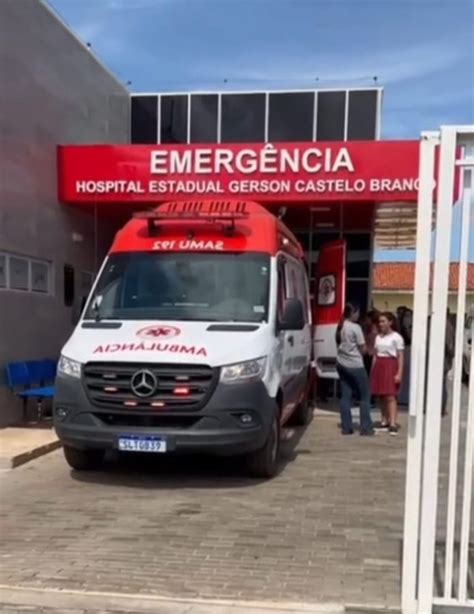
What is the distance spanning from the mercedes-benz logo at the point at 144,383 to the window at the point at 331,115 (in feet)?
38.4

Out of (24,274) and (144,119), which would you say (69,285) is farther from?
(144,119)

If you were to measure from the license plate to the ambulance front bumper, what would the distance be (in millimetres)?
38

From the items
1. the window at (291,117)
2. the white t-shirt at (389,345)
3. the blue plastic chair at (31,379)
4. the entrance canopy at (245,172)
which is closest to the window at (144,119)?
the window at (291,117)

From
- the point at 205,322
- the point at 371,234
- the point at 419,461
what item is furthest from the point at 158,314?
the point at 371,234

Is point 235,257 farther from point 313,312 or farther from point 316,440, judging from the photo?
point 313,312

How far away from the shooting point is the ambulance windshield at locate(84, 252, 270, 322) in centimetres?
775

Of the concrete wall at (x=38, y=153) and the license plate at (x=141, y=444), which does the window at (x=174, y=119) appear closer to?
the concrete wall at (x=38, y=153)

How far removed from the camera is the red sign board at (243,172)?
37.8ft

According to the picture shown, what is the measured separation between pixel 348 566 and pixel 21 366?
6999 mm

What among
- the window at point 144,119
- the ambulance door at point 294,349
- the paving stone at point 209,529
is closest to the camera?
the paving stone at point 209,529

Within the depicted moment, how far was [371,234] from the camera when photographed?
16.6 metres

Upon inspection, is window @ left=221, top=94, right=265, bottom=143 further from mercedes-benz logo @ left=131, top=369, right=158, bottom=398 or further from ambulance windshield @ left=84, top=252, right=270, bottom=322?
mercedes-benz logo @ left=131, top=369, right=158, bottom=398

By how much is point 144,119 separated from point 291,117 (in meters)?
3.55

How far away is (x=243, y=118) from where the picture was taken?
1764 centimetres
